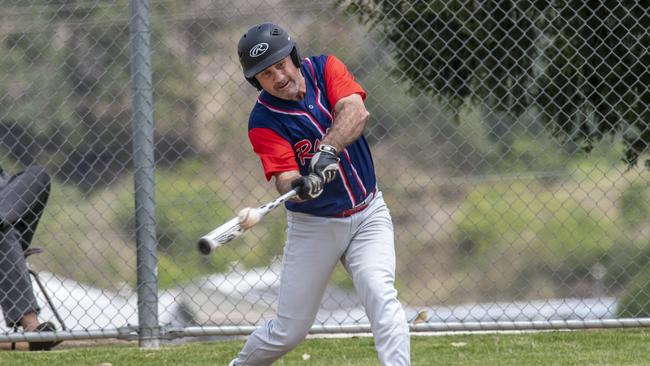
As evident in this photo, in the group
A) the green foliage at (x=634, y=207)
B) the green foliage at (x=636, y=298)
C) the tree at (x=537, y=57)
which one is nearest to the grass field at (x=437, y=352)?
the green foliage at (x=636, y=298)

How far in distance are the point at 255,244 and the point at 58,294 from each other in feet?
6.22

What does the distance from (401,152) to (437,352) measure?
4.51m

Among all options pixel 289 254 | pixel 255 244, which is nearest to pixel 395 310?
pixel 289 254

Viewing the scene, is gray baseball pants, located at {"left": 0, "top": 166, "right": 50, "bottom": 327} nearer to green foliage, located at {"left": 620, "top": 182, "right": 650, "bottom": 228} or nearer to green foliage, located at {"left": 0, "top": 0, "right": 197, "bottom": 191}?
green foliage, located at {"left": 0, "top": 0, "right": 197, "bottom": 191}

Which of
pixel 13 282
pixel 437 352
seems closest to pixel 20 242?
pixel 13 282

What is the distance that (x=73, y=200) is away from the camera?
9.62m

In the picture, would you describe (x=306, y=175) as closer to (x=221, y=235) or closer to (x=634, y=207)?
(x=221, y=235)

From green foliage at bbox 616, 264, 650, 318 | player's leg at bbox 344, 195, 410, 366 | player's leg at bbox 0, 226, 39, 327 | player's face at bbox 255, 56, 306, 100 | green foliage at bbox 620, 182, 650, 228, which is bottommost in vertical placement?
player's leg at bbox 0, 226, 39, 327

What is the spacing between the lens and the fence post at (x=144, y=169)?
246 inches

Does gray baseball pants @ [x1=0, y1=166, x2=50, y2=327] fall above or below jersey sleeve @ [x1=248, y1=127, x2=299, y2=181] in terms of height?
below

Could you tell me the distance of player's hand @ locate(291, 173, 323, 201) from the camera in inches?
160

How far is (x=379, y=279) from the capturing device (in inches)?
169

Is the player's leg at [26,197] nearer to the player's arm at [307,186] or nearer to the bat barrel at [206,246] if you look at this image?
the player's arm at [307,186]

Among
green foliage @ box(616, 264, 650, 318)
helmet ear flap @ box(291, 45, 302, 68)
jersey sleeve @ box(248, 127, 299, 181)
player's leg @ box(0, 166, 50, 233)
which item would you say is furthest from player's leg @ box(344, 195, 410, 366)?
green foliage @ box(616, 264, 650, 318)
